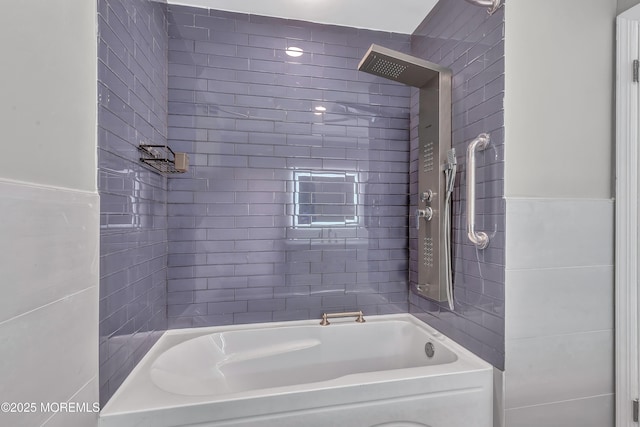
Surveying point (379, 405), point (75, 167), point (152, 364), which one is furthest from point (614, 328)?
point (75, 167)

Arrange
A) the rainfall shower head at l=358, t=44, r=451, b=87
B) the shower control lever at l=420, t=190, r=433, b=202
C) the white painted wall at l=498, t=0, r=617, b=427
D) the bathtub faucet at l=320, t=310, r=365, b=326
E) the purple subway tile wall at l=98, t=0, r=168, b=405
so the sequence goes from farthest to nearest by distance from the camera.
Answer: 1. the bathtub faucet at l=320, t=310, r=365, b=326
2. the shower control lever at l=420, t=190, r=433, b=202
3. the rainfall shower head at l=358, t=44, r=451, b=87
4. the white painted wall at l=498, t=0, r=617, b=427
5. the purple subway tile wall at l=98, t=0, r=168, b=405

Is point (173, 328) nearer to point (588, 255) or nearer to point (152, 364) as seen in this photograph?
point (152, 364)

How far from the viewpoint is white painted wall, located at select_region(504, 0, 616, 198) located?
141cm

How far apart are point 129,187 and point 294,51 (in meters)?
1.38

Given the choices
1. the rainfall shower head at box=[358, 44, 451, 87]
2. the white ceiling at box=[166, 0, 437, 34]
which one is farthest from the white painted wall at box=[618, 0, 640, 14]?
the white ceiling at box=[166, 0, 437, 34]

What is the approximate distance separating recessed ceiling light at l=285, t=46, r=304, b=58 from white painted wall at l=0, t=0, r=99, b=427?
48.2 inches

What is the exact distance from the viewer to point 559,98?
1.47 metres

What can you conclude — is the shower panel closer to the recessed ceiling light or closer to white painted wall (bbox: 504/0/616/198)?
white painted wall (bbox: 504/0/616/198)

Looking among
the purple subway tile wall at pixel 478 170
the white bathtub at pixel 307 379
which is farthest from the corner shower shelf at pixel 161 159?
the purple subway tile wall at pixel 478 170

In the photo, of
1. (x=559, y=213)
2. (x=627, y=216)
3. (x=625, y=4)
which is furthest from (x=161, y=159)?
(x=625, y=4)

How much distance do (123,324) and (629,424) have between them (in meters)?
2.33

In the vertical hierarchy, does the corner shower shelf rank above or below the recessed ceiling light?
below

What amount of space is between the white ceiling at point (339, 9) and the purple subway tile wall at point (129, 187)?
1.58 ft

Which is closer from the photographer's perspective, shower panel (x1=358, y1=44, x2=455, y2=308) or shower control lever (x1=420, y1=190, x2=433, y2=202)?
shower panel (x1=358, y1=44, x2=455, y2=308)
